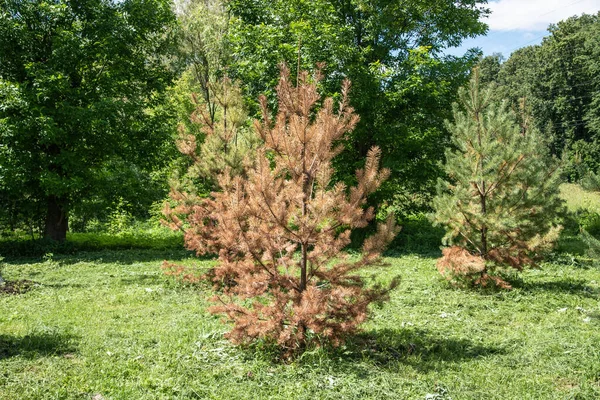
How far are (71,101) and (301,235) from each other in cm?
1235

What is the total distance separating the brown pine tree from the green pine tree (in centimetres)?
389

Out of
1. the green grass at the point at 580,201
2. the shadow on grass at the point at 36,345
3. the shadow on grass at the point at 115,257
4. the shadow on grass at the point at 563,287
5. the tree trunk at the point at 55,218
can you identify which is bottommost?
the shadow on grass at the point at 115,257

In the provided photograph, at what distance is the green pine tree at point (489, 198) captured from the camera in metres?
8.56


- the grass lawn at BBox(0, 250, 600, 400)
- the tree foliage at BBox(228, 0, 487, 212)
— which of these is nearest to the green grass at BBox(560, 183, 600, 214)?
the tree foliage at BBox(228, 0, 487, 212)

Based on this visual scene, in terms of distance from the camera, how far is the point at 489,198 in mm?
9016

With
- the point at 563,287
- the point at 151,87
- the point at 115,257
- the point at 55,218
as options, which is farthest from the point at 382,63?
the point at 55,218

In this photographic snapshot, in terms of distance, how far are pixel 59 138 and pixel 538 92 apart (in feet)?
141

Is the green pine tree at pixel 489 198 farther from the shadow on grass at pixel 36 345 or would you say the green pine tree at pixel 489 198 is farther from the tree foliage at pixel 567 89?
the tree foliage at pixel 567 89

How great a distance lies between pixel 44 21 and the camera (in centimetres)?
1483

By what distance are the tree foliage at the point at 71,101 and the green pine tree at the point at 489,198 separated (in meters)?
10.6

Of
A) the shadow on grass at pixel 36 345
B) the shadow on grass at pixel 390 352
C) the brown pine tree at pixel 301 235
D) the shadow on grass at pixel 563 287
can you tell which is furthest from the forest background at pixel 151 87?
the shadow on grass at pixel 390 352

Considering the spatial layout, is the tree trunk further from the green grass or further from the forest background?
the green grass

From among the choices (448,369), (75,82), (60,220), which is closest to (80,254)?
(60,220)

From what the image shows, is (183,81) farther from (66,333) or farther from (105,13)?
(66,333)
